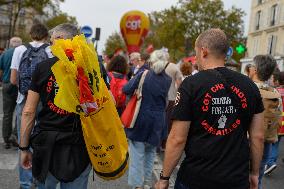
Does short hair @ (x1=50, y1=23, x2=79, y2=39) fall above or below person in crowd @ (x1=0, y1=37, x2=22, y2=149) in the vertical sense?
above

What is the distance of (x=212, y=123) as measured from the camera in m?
2.92

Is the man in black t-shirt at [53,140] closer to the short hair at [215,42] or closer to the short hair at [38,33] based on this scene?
the short hair at [215,42]

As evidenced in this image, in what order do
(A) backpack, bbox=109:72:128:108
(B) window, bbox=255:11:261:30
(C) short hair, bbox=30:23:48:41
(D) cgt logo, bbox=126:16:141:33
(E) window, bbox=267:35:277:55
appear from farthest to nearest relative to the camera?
(B) window, bbox=255:11:261:30 < (E) window, bbox=267:35:277:55 < (D) cgt logo, bbox=126:16:141:33 < (A) backpack, bbox=109:72:128:108 < (C) short hair, bbox=30:23:48:41

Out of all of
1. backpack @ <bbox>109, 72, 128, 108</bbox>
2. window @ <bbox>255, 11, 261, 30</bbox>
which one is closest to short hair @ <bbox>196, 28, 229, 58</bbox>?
backpack @ <bbox>109, 72, 128, 108</bbox>

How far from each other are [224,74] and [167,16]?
42.5m

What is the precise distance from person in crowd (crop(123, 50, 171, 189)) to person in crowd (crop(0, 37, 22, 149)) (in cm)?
264

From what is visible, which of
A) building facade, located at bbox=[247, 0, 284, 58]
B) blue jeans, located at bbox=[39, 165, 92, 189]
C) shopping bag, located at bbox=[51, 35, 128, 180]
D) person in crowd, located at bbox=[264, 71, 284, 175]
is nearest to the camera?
shopping bag, located at bbox=[51, 35, 128, 180]

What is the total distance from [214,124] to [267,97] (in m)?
1.87

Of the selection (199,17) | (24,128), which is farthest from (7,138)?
(199,17)

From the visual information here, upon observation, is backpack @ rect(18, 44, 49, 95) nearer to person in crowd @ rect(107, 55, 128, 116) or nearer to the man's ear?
person in crowd @ rect(107, 55, 128, 116)

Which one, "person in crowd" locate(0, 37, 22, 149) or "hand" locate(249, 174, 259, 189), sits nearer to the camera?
"hand" locate(249, 174, 259, 189)

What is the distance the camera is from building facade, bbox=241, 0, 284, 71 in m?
46.4

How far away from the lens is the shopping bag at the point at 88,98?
2887 millimetres

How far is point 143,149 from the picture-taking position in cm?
551
